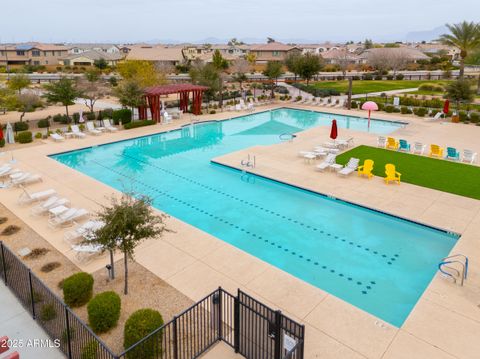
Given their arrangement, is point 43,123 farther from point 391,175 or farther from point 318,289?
point 318,289

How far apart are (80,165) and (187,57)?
7884 centimetres

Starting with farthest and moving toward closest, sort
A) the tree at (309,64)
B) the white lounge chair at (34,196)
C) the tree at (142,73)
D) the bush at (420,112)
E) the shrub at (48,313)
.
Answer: the tree at (309,64) < the tree at (142,73) < the bush at (420,112) < the white lounge chair at (34,196) < the shrub at (48,313)

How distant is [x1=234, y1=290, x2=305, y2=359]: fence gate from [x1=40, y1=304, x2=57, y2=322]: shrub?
3.83 meters

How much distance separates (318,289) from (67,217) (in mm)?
8356

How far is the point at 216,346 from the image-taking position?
25.0ft

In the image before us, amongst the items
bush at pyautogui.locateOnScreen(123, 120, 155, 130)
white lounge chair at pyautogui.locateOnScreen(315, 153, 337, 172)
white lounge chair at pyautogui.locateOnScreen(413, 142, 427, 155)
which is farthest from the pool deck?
bush at pyautogui.locateOnScreen(123, 120, 155, 130)

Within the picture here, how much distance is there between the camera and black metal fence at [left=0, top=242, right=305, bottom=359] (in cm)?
653

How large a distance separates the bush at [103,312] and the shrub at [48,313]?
2.57 ft

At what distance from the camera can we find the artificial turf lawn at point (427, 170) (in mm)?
16156

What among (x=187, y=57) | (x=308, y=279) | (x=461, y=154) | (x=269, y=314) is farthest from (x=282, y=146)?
(x=187, y=57)

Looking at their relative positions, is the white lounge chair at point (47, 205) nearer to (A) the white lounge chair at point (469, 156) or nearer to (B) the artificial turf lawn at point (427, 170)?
(B) the artificial turf lawn at point (427, 170)

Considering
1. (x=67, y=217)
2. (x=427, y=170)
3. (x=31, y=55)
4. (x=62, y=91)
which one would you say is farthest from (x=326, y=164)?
(x=31, y=55)

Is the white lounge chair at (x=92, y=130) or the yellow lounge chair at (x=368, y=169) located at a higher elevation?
the white lounge chair at (x=92, y=130)

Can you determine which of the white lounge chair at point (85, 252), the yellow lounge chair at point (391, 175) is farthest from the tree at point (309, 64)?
the white lounge chair at point (85, 252)
